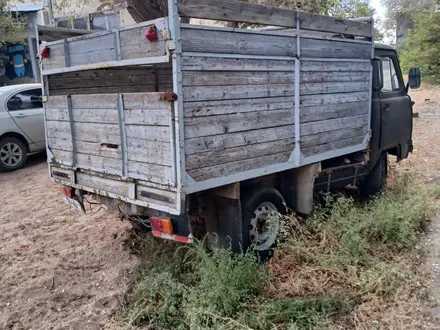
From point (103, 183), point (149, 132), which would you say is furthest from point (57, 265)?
point (149, 132)

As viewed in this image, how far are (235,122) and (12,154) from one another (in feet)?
20.2

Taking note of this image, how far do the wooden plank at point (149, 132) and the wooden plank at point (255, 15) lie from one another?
89 centimetres

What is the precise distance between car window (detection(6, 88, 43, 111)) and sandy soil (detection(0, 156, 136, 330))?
7.93 ft

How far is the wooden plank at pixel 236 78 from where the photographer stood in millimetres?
3352

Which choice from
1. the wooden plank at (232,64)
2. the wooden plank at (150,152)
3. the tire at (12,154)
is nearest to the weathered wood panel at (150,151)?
the wooden plank at (150,152)

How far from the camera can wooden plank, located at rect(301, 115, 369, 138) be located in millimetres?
4578

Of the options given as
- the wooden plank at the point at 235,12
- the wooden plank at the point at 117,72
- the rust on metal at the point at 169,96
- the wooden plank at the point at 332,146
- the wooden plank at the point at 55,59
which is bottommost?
the wooden plank at the point at 332,146

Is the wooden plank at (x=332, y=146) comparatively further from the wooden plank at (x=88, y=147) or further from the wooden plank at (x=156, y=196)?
the wooden plank at (x=88, y=147)

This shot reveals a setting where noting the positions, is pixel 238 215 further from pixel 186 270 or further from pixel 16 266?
pixel 16 266

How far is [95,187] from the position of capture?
4.16 m

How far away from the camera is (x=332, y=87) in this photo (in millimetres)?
4898

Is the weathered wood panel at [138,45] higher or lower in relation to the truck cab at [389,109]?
higher

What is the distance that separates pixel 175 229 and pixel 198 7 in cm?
183

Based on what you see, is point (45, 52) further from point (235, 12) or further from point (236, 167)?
point (236, 167)
